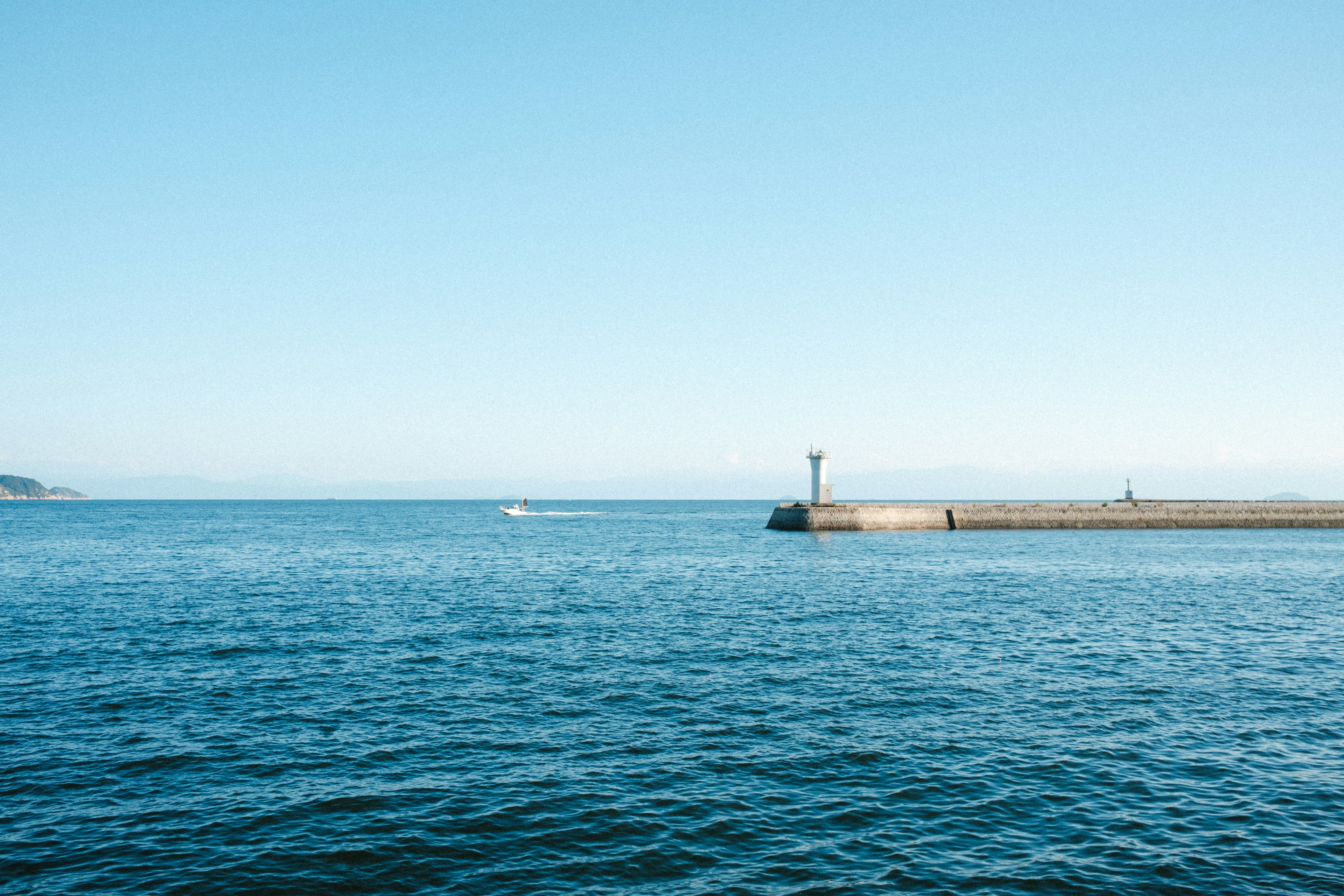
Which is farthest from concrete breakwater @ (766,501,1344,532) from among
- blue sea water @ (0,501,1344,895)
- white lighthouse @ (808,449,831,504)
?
blue sea water @ (0,501,1344,895)

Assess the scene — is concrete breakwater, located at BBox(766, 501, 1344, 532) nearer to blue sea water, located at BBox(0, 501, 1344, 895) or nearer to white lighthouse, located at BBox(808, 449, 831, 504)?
white lighthouse, located at BBox(808, 449, 831, 504)

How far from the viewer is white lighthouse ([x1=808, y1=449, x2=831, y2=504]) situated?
97812 mm

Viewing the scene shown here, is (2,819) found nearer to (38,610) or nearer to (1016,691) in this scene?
(1016,691)

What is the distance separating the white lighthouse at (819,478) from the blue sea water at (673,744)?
54.3m

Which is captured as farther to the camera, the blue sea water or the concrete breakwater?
the concrete breakwater

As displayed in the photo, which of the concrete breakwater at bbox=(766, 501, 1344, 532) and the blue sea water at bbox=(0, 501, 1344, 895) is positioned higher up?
the concrete breakwater at bbox=(766, 501, 1344, 532)

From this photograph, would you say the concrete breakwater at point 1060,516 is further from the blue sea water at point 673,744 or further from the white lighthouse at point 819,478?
the blue sea water at point 673,744

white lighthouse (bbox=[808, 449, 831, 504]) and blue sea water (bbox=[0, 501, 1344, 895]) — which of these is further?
white lighthouse (bbox=[808, 449, 831, 504])

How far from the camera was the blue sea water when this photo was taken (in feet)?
42.0

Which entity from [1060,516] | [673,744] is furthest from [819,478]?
[673,744]

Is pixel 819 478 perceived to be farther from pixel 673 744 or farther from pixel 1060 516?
pixel 673 744

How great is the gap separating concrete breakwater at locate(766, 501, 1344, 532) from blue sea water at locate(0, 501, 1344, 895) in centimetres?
5349

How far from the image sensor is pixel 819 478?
326 feet

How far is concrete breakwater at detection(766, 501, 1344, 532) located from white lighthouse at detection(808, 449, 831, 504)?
2.02 m
